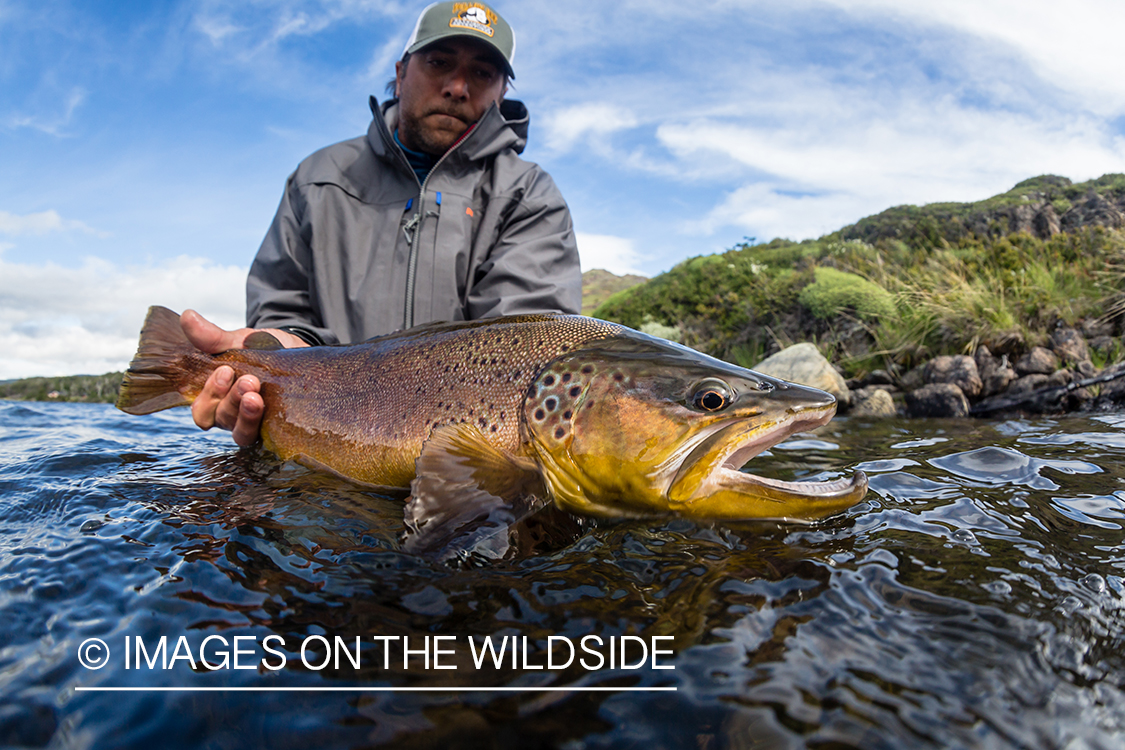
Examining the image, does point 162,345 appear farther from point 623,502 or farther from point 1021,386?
point 1021,386

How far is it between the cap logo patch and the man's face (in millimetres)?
96

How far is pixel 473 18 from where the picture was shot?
4.73 metres

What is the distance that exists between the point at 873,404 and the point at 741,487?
7.47 m

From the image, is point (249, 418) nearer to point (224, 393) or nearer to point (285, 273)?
point (224, 393)

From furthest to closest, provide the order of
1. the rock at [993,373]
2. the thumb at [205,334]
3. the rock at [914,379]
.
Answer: the rock at [914,379] → the rock at [993,373] → the thumb at [205,334]

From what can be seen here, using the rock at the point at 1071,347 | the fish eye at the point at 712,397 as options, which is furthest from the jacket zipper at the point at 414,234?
the rock at the point at 1071,347

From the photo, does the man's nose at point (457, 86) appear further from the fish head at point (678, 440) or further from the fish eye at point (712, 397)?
the fish eye at point (712, 397)

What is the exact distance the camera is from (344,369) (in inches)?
127

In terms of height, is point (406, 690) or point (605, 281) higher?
point (605, 281)

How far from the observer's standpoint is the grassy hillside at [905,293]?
9.16 m

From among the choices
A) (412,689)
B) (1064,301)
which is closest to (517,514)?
(412,689)

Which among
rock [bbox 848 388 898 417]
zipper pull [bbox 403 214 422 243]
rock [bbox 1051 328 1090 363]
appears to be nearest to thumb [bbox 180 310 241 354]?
zipper pull [bbox 403 214 422 243]

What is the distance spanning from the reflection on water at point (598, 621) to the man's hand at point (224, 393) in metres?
0.78

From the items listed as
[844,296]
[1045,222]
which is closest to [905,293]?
[844,296]
